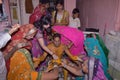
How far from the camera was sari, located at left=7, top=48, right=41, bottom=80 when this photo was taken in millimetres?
1908

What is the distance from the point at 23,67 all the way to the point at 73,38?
152cm

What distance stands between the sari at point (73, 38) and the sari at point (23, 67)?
140 cm

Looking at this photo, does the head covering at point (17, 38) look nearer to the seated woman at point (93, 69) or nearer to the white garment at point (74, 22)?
the seated woman at point (93, 69)

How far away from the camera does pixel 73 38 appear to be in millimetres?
3291

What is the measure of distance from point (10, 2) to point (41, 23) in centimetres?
292

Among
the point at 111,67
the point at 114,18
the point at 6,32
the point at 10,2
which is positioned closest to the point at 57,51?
the point at 111,67

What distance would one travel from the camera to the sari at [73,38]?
329cm

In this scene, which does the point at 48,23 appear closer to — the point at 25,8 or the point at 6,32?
the point at 6,32

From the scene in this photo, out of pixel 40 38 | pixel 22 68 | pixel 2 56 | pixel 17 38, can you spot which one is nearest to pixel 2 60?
pixel 2 56

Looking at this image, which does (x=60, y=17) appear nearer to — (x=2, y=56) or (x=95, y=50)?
(x=95, y=50)

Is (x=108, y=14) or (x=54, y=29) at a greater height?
(x=108, y=14)

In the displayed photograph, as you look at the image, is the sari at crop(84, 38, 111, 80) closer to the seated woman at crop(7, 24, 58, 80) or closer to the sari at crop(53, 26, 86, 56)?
the sari at crop(53, 26, 86, 56)

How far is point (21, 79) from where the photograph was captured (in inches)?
76.9

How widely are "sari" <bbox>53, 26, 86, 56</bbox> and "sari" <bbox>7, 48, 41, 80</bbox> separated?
1.40 meters
